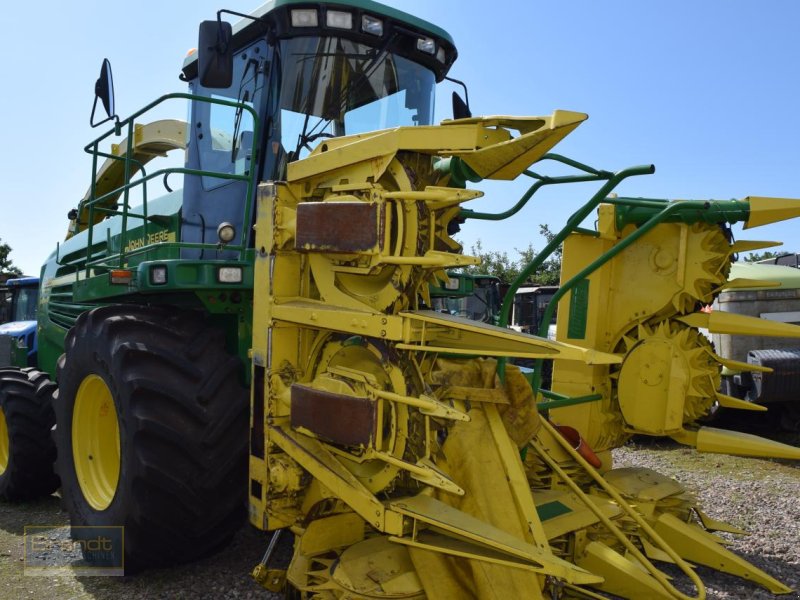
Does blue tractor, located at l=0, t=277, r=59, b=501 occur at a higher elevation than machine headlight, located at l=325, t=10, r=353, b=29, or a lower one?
lower

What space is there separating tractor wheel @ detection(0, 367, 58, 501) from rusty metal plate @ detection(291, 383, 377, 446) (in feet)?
11.4

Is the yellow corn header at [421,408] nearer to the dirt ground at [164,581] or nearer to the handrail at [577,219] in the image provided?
the handrail at [577,219]

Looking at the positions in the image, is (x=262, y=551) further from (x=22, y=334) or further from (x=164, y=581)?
(x=22, y=334)

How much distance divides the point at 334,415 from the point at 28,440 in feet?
12.5

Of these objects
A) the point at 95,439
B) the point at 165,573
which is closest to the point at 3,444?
the point at 95,439

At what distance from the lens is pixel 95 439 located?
13.1 feet

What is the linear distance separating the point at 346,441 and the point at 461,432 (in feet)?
1.54

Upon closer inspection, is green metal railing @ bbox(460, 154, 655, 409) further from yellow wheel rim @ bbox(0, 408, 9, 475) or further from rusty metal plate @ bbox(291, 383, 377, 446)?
yellow wheel rim @ bbox(0, 408, 9, 475)

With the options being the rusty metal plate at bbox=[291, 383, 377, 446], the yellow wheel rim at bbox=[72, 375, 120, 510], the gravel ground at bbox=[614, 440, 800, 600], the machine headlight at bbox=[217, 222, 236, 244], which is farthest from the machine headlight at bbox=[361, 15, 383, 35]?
the gravel ground at bbox=[614, 440, 800, 600]

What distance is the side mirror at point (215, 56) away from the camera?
131 inches

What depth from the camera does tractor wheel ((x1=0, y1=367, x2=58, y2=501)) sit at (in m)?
5.31

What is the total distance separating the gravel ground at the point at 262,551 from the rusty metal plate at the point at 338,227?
181 centimetres

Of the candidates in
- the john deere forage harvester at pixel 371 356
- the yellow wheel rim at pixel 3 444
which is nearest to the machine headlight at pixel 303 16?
the john deere forage harvester at pixel 371 356

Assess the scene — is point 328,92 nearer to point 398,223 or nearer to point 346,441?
point 398,223
